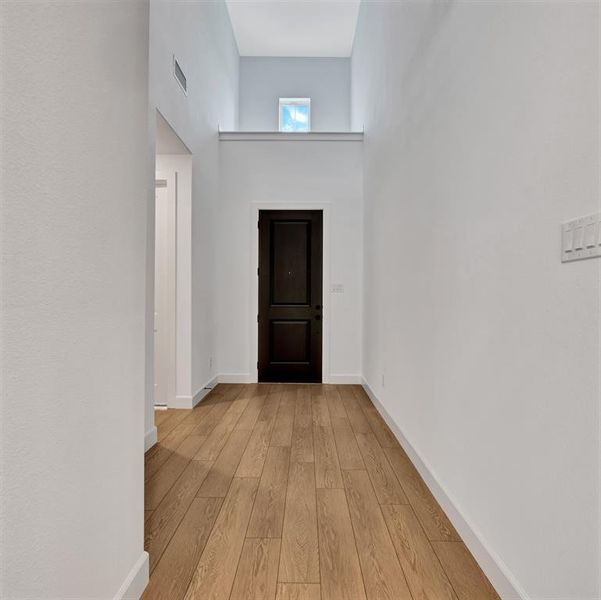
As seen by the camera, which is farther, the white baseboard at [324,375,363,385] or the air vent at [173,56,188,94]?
the white baseboard at [324,375,363,385]

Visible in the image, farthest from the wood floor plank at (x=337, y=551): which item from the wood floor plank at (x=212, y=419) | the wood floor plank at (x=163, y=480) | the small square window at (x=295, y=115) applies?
the small square window at (x=295, y=115)

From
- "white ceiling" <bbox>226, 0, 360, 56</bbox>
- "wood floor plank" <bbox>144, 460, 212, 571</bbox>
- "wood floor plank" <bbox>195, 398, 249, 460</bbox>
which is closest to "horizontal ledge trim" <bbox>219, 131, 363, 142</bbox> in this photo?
"white ceiling" <bbox>226, 0, 360, 56</bbox>

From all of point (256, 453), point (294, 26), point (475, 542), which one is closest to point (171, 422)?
point (256, 453)

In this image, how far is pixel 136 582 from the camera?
1.58m

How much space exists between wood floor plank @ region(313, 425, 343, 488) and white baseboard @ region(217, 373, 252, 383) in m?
2.00

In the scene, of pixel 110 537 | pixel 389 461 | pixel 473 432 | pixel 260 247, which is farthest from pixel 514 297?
pixel 260 247

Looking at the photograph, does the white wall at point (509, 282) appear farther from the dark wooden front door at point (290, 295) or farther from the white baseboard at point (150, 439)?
the dark wooden front door at point (290, 295)

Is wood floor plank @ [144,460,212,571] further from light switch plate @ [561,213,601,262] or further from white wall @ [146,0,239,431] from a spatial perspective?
light switch plate @ [561,213,601,262]

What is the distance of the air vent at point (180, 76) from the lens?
3727 millimetres

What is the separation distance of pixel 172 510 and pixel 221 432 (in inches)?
53.3

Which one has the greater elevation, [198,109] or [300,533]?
[198,109]

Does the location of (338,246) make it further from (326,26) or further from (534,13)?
(534,13)

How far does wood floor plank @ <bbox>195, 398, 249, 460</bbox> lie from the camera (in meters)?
3.13

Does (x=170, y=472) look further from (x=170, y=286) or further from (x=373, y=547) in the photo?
(x=170, y=286)
